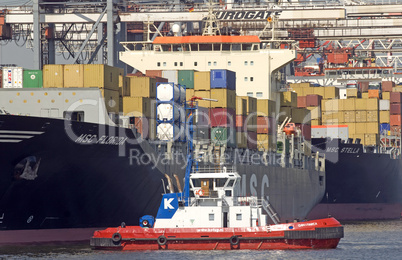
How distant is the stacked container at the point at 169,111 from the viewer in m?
46.6

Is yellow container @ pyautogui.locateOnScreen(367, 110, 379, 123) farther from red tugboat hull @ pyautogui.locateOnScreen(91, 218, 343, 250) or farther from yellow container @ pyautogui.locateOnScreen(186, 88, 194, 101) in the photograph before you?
red tugboat hull @ pyautogui.locateOnScreen(91, 218, 343, 250)

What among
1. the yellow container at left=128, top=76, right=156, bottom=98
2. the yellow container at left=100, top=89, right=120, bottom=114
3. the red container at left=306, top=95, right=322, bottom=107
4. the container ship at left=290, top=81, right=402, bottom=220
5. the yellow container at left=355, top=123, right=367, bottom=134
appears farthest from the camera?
the yellow container at left=355, top=123, right=367, bottom=134

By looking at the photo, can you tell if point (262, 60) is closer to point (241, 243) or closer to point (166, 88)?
point (166, 88)

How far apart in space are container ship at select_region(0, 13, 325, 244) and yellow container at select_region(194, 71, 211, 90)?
2.6 inches

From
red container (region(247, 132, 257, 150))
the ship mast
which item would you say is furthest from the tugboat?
the ship mast

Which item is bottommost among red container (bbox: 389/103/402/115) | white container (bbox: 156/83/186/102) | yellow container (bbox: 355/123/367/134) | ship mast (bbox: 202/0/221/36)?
yellow container (bbox: 355/123/367/134)

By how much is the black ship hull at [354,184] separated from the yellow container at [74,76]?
3408 cm

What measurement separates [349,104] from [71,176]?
152ft

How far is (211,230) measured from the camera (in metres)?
40.5

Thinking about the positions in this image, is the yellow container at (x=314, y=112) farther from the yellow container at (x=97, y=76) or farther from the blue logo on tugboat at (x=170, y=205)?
the blue logo on tugboat at (x=170, y=205)

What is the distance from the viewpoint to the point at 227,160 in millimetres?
53500

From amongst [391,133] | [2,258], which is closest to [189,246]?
[2,258]

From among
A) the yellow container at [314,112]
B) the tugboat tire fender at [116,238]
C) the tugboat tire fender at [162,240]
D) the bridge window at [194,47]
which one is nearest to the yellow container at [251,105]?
the bridge window at [194,47]

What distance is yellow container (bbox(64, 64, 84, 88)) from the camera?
1795 inches
